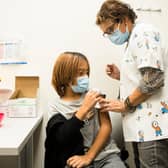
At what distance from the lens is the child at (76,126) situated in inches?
64.6

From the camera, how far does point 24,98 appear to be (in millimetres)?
2104

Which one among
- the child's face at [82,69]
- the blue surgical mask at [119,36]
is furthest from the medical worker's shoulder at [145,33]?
the child's face at [82,69]

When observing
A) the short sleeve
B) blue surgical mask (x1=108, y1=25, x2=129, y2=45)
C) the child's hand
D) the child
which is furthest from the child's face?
the short sleeve

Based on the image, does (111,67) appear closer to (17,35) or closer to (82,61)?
(82,61)

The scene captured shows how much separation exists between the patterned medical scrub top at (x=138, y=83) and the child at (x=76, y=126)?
0.19 metres

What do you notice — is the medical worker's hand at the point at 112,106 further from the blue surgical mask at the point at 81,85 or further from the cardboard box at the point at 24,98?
the cardboard box at the point at 24,98

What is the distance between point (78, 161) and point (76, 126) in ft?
0.65

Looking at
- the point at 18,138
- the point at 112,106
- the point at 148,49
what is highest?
the point at 148,49

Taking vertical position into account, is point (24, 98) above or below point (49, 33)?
below

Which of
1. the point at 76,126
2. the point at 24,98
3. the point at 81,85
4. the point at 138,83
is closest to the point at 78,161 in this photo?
the point at 76,126

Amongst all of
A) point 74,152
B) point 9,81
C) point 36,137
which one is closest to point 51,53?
point 9,81

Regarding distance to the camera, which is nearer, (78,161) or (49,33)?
(78,161)

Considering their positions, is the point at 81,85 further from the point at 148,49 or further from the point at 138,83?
the point at 148,49

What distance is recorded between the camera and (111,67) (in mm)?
2057
